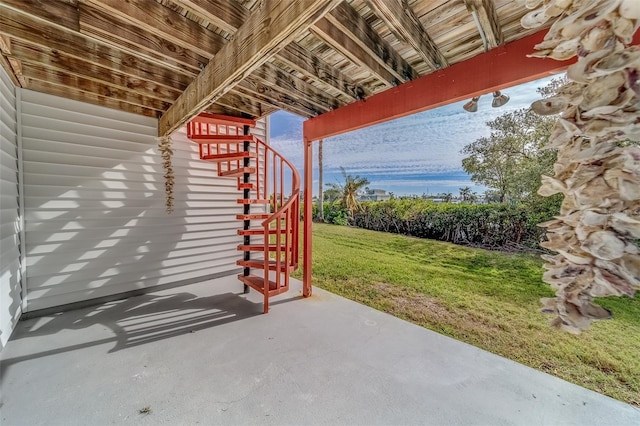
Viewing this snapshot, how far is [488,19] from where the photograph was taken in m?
1.50

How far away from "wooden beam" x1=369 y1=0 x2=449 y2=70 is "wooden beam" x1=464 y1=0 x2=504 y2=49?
1.05 ft

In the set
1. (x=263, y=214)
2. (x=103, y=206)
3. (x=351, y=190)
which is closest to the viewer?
(x=103, y=206)

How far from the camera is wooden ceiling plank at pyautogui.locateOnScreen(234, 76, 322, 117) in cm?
249

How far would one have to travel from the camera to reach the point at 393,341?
7.79 feet

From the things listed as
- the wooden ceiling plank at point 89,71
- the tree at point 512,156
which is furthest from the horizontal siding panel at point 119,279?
the tree at point 512,156

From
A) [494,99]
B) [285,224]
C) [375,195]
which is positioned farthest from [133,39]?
[375,195]

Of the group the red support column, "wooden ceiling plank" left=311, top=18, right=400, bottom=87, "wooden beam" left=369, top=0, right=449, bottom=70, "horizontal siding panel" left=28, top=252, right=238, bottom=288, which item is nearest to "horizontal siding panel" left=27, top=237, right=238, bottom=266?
"horizontal siding panel" left=28, top=252, right=238, bottom=288

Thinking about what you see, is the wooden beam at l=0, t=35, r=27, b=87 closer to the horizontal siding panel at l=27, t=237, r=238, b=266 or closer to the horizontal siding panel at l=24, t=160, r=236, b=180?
the horizontal siding panel at l=24, t=160, r=236, b=180

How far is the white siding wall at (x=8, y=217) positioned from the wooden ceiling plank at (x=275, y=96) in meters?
2.09

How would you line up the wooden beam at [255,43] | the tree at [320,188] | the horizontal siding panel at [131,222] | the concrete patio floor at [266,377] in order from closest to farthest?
the wooden beam at [255,43] < the concrete patio floor at [266,377] < the horizontal siding panel at [131,222] < the tree at [320,188]

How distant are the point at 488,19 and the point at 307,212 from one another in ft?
8.22

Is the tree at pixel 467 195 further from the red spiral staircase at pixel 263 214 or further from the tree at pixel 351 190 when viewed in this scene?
the red spiral staircase at pixel 263 214

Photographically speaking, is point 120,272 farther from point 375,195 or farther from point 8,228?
point 375,195

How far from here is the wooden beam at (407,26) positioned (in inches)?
56.4
